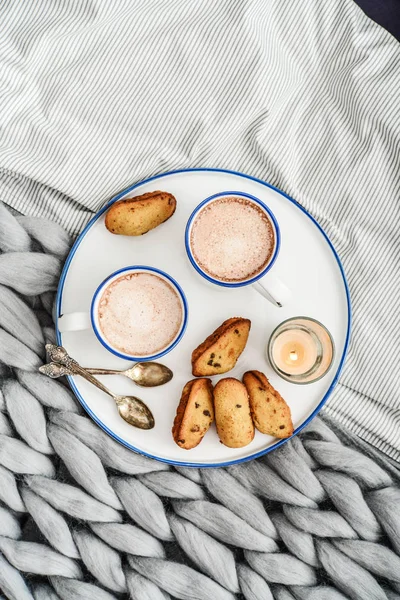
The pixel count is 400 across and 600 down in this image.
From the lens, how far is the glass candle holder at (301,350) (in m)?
1.14

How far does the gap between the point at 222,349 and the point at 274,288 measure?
0.16m

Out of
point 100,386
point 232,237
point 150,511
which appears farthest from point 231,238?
point 150,511

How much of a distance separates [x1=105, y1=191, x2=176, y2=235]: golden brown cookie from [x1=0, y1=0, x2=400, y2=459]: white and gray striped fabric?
12 cm

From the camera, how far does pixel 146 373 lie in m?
1.16

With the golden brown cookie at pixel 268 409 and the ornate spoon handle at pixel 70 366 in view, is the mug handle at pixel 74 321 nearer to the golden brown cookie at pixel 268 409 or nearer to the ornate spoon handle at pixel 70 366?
the ornate spoon handle at pixel 70 366

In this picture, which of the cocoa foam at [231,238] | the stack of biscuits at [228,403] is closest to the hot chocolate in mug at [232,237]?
the cocoa foam at [231,238]

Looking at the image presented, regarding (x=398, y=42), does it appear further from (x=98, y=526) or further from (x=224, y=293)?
(x=98, y=526)

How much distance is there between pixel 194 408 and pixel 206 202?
A: 405mm

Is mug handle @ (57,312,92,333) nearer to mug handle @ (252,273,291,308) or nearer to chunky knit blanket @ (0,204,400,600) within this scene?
chunky knit blanket @ (0,204,400,600)

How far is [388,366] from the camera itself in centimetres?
123

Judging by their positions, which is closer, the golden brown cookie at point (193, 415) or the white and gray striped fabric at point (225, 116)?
the golden brown cookie at point (193, 415)

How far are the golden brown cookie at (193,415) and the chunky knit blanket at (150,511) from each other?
11cm

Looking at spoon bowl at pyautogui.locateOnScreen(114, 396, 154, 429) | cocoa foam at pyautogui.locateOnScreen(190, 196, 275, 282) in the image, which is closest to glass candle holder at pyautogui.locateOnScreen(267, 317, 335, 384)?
cocoa foam at pyautogui.locateOnScreen(190, 196, 275, 282)

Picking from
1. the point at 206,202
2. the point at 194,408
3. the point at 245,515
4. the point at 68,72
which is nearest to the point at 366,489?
the point at 245,515
